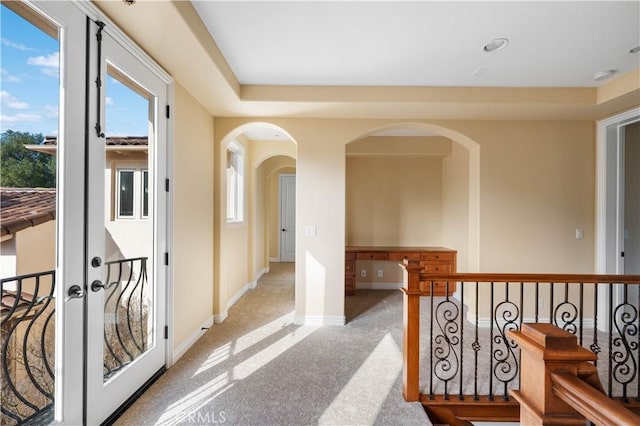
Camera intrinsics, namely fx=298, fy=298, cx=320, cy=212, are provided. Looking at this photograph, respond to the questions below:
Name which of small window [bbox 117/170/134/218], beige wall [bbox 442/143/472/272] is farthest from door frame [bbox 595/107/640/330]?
small window [bbox 117/170/134/218]

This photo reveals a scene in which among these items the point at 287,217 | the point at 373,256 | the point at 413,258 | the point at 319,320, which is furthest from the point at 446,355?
the point at 287,217

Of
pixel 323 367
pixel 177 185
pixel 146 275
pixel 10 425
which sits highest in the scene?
pixel 177 185

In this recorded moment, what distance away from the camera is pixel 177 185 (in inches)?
106

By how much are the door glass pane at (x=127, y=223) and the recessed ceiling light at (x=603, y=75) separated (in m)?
3.99

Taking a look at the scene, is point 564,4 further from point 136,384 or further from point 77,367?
point 136,384

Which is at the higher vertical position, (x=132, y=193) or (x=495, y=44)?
(x=495, y=44)

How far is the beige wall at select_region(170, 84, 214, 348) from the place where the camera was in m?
2.70

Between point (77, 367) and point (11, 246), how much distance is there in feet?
2.52

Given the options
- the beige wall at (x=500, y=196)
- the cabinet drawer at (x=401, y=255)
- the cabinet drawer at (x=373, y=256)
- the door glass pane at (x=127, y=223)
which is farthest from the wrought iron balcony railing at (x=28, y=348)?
the cabinet drawer at (x=401, y=255)

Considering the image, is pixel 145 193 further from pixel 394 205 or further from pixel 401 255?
pixel 394 205

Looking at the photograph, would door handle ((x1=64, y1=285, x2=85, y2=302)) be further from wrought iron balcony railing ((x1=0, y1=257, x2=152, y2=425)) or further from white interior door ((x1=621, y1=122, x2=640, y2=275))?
white interior door ((x1=621, y1=122, x2=640, y2=275))

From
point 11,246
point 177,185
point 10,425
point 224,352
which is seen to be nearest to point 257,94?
point 177,185

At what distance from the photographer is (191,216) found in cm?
299

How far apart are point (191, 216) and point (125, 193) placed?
92 centimetres
